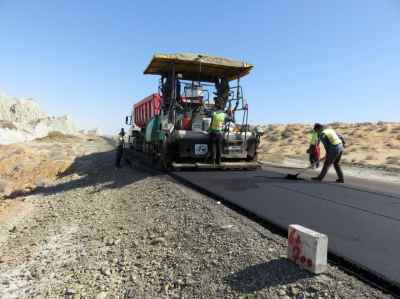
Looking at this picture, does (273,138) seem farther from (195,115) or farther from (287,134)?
(195,115)

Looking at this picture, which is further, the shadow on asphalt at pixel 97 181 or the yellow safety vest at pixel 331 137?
the shadow on asphalt at pixel 97 181

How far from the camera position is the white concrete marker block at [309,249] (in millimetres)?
3287

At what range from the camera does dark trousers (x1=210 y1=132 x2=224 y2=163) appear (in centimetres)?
1001

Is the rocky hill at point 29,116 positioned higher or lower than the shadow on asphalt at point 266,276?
higher

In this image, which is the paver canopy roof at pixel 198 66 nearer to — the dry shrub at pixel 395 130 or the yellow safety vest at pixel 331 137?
the yellow safety vest at pixel 331 137

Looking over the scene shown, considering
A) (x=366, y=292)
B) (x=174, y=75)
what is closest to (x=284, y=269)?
(x=366, y=292)

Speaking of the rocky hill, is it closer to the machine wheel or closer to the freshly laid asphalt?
the machine wheel

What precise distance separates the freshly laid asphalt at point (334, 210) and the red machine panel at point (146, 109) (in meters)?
4.58

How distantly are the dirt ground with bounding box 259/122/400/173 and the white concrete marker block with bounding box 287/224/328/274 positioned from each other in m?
14.0

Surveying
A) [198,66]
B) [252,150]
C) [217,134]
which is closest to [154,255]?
[217,134]

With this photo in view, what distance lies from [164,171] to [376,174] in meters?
9.15

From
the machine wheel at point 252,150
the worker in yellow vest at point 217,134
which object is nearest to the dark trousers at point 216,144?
the worker in yellow vest at point 217,134

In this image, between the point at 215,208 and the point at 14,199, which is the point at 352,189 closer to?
the point at 215,208

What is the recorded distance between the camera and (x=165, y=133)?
10.0 m
